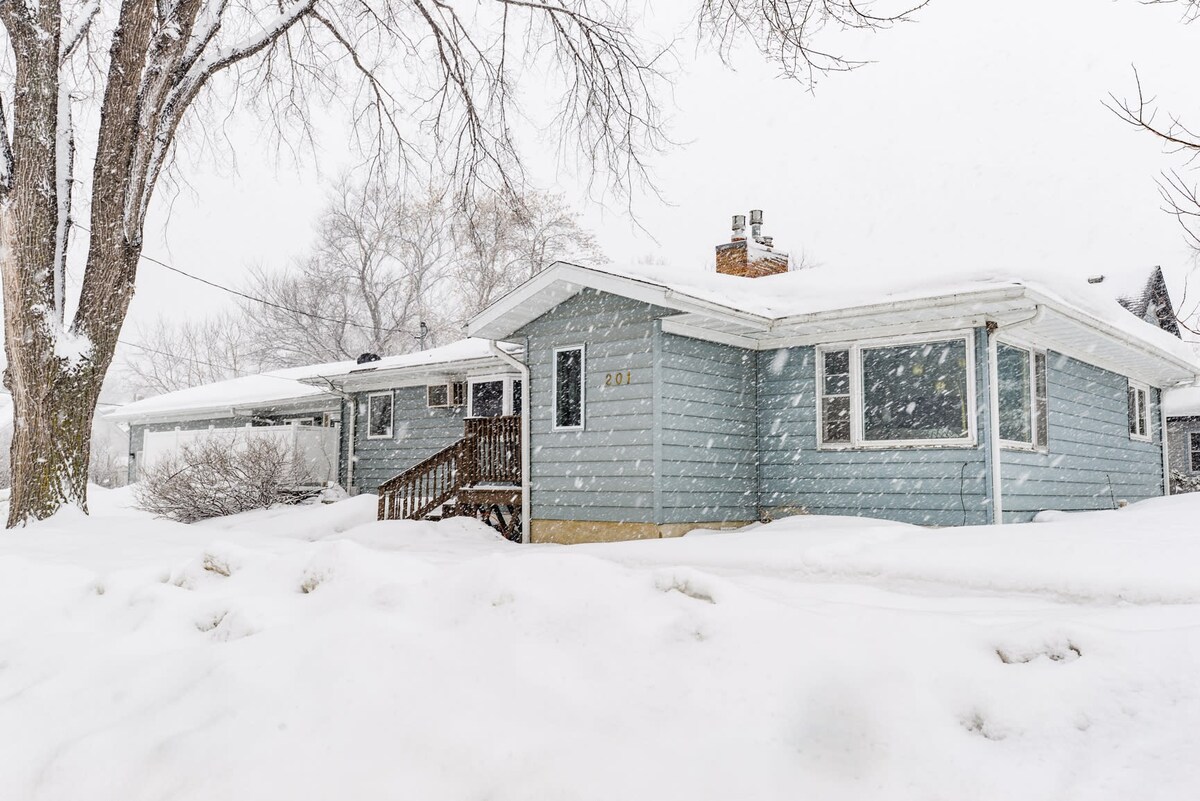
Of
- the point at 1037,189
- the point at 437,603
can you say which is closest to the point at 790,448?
the point at 437,603

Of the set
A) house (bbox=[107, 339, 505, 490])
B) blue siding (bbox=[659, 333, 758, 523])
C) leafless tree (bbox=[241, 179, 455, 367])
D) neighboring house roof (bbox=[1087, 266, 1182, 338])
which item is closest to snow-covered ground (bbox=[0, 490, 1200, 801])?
blue siding (bbox=[659, 333, 758, 523])

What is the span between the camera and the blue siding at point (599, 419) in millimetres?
10445

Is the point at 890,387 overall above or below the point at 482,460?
above

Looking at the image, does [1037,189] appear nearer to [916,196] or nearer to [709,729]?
[916,196]

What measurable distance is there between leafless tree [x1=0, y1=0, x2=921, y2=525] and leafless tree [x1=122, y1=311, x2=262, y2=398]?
3427 centimetres

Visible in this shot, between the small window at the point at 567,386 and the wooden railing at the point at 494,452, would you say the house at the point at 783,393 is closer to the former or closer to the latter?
the small window at the point at 567,386

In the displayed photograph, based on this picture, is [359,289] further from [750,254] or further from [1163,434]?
[1163,434]

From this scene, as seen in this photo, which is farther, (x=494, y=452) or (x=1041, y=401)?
(x=494, y=452)

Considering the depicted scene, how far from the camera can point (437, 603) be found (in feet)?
12.1

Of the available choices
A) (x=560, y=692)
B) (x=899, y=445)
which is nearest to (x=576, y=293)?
(x=899, y=445)

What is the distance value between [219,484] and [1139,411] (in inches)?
665

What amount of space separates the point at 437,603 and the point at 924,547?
16.2 ft

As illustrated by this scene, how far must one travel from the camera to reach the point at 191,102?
9766mm

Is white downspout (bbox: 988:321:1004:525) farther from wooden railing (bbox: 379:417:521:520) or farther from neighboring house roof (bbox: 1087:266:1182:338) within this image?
neighboring house roof (bbox: 1087:266:1182:338)
